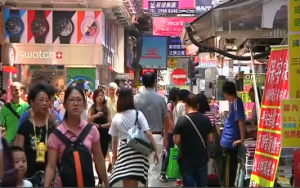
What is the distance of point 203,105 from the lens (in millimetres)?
10102

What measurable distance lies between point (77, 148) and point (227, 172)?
16.6 feet

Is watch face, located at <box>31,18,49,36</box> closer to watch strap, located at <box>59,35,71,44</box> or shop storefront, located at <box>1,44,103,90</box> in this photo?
shop storefront, located at <box>1,44,103,90</box>

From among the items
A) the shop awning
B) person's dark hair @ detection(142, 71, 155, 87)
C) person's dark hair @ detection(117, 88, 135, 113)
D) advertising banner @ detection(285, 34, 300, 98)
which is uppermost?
the shop awning

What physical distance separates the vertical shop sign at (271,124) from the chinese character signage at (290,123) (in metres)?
0.16

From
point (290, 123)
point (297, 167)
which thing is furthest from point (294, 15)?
point (297, 167)

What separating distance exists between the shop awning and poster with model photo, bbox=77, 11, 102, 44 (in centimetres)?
1274

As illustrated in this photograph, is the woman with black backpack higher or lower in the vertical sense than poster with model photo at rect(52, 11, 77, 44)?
lower

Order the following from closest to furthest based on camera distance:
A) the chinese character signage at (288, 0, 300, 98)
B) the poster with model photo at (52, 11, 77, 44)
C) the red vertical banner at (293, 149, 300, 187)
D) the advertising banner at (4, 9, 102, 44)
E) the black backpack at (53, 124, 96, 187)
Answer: the black backpack at (53, 124, 96, 187) → the chinese character signage at (288, 0, 300, 98) → the red vertical banner at (293, 149, 300, 187) → the advertising banner at (4, 9, 102, 44) → the poster with model photo at (52, 11, 77, 44)

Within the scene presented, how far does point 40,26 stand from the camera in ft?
71.1

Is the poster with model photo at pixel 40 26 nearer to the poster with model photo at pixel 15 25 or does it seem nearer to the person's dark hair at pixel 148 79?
the poster with model photo at pixel 15 25

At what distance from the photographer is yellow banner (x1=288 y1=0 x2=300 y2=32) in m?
5.99

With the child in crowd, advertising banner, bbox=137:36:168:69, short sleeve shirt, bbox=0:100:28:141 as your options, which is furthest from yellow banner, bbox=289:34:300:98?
advertising banner, bbox=137:36:168:69

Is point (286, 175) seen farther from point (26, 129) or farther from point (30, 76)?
point (30, 76)

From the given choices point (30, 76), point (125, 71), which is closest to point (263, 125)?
point (30, 76)
